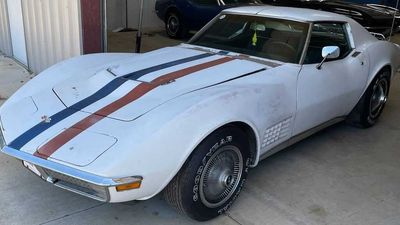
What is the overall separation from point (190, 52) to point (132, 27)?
7.96 m

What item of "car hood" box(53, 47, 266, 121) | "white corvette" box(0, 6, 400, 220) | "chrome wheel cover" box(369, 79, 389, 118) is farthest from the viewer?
"chrome wheel cover" box(369, 79, 389, 118)

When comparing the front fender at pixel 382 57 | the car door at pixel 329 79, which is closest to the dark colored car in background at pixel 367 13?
the front fender at pixel 382 57

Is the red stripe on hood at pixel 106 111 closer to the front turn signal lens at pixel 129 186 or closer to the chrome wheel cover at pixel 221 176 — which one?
the front turn signal lens at pixel 129 186

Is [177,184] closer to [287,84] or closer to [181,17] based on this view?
[287,84]

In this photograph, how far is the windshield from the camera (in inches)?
136

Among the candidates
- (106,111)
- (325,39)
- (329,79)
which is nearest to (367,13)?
(325,39)

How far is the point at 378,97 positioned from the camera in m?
4.57

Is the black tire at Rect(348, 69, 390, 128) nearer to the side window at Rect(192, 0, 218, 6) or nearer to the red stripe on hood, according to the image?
the red stripe on hood

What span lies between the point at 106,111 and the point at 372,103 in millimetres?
3085

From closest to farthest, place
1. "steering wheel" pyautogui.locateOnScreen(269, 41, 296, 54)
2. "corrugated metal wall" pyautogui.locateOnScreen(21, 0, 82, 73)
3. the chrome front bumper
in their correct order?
1. the chrome front bumper
2. "steering wheel" pyautogui.locateOnScreen(269, 41, 296, 54)
3. "corrugated metal wall" pyautogui.locateOnScreen(21, 0, 82, 73)

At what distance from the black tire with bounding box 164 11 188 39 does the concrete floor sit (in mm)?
6305

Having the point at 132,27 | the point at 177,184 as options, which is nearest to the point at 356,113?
the point at 177,184

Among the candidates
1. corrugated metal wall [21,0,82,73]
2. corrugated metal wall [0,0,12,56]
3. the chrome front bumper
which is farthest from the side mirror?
corrugated metal wall [0,0,12,56]

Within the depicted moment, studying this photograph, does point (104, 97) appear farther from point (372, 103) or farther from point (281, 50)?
point (372, 103)
